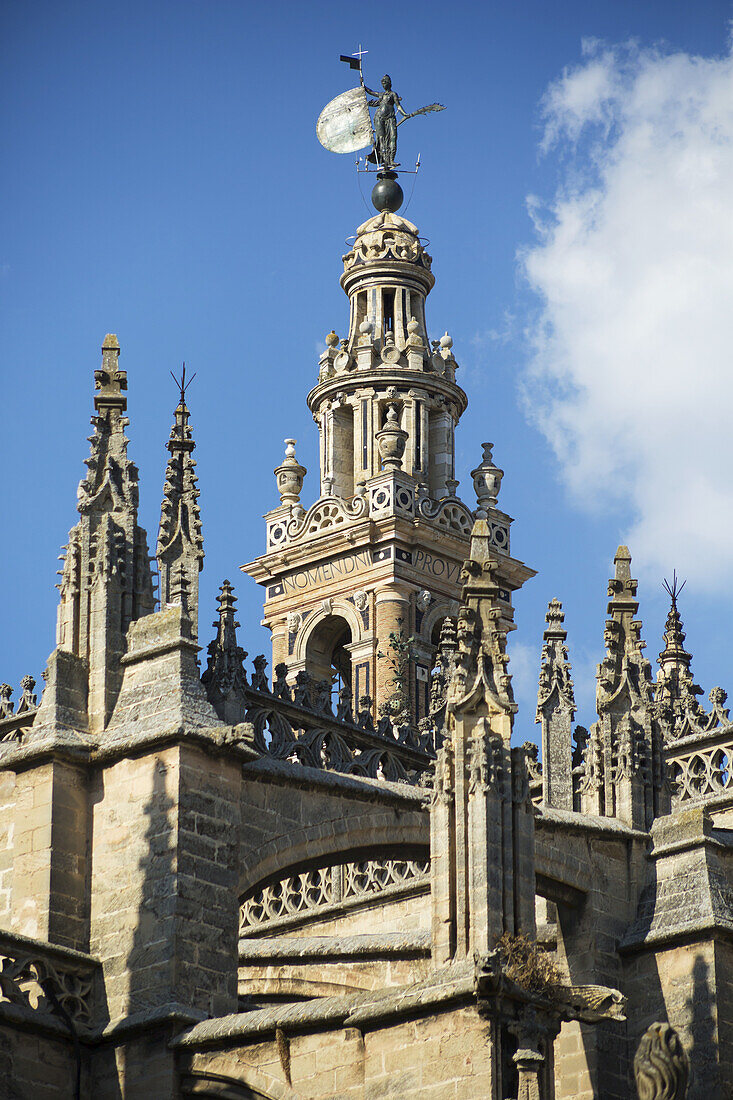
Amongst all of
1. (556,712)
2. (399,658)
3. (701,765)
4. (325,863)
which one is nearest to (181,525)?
(325,863)

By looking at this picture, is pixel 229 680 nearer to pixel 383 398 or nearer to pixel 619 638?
pixel 619 638

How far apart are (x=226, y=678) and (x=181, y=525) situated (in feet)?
5.92

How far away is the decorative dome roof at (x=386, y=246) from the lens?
5384 centimetres

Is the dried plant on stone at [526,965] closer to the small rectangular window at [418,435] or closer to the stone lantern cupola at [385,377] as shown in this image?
the stone lantern cupola at [385,377]

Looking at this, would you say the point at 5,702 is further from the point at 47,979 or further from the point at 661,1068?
the point at 661,1068

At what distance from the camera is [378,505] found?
50.8 m

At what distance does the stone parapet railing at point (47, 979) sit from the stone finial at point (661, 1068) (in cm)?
611

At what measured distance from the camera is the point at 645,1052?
20953 mm

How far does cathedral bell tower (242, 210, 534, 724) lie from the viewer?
1989 inches

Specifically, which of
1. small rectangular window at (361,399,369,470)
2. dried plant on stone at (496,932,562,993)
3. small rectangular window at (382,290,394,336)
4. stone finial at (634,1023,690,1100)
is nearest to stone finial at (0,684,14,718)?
dried plant on stone at (496,932,562,993)

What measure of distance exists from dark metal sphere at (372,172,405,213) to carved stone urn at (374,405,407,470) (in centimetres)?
556

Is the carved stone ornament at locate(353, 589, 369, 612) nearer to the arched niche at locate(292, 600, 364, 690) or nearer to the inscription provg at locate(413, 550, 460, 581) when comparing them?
the arched niche at locate(292, 600, 364, 690)

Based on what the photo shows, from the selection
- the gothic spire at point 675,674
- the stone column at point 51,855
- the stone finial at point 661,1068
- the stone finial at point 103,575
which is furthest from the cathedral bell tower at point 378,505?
the stone finial at point 661,1068

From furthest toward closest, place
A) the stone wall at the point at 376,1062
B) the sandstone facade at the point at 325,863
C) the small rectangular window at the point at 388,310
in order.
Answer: the small rectangular window at the point at 388,310 → the sandstone facade at the point at 325,863 → the stone wall at the point at 376,1062
